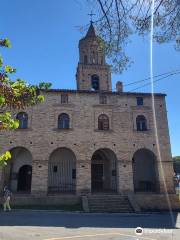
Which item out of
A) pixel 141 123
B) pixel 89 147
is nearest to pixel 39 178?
pixel 89 147

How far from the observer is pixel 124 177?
21109mm

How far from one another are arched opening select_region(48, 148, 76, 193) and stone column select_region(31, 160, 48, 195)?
1.34m

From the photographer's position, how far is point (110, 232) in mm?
11352

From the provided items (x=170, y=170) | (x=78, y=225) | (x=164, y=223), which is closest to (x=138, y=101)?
(x=170, y=170)

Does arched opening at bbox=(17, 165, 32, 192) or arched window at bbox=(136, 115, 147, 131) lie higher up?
arched window at bbox=(136, 115, 147, 131)

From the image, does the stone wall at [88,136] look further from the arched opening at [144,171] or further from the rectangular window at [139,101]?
the arched opening at [144,171]

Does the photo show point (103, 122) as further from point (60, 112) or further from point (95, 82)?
point (95, 82)

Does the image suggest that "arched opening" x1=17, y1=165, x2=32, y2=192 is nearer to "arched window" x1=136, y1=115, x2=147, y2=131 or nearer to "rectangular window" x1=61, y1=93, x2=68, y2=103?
"rectangular window" x1=61, y1=93, x2=68, y2=103

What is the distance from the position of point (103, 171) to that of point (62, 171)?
3953mm

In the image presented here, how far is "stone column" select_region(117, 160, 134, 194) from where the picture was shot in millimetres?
20844

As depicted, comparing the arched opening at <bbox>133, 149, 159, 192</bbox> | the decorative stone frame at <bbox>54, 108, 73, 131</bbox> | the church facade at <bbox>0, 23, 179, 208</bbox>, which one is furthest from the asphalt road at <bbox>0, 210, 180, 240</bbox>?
the decorative stone frame at <bbox>54, 108, 73, 131</bbox>

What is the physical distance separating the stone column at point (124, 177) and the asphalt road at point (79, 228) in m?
4.93

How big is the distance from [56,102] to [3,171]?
7.18 meters

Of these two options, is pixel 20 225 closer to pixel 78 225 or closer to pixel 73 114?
pixel 78 225
